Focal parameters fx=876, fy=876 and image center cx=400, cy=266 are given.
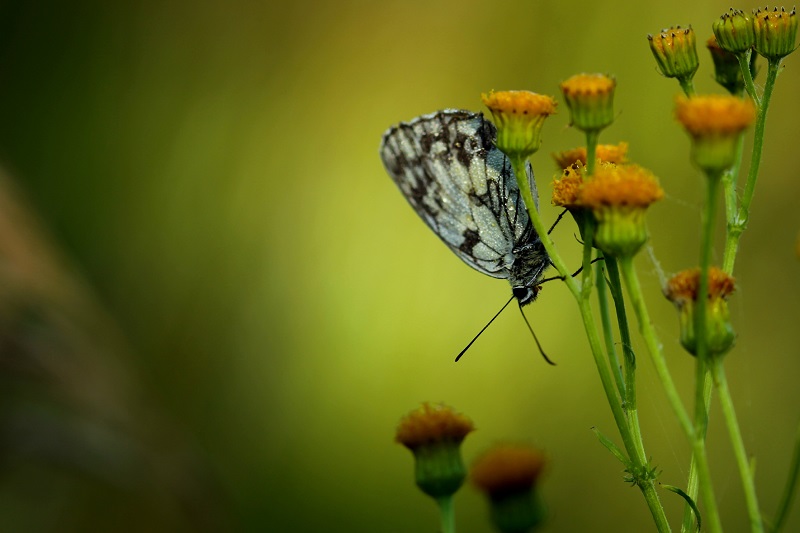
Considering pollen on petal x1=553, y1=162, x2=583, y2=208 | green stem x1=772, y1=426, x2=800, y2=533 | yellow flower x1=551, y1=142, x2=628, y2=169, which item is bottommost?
green stem x1=772, y1=426, x2=800, y2=533

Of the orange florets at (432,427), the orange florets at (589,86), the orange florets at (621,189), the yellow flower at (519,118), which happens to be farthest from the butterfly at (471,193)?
the orange florets at (432,427)

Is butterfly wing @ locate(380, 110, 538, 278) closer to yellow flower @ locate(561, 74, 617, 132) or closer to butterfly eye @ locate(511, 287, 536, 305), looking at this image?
butterfly eye @ locate(511, 287, 536, 305)

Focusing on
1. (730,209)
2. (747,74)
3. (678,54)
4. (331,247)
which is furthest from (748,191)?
(331,247)

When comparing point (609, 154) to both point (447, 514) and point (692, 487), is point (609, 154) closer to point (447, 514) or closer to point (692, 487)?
point (692, 487)

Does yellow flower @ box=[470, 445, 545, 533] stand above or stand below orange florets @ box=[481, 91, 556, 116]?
below

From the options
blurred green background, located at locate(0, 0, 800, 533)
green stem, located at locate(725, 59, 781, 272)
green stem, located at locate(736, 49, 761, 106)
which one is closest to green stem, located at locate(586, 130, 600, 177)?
green stem, located at locate(725, 59, 781, 272)

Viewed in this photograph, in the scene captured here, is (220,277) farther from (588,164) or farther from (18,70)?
(588,164)

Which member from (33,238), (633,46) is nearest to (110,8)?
(33,238)
